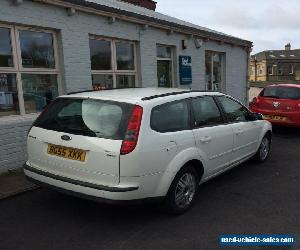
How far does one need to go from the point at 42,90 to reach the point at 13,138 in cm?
124

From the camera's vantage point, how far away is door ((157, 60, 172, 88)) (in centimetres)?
1037

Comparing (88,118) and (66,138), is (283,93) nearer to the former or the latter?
(88,118)

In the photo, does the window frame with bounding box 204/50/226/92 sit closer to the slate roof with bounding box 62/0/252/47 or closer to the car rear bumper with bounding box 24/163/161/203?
the slate roof with bounding box 62/0/252/47

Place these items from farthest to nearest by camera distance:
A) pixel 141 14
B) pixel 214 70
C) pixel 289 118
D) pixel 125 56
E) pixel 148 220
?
pixel 214 70 → pixel 289 118 → pixel 141 14 → pixel 125 56 → pixel 148 220

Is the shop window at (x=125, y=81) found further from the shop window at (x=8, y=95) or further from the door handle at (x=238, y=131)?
the door handle at (x=238, y=131)

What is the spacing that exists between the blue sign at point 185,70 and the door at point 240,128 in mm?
4987

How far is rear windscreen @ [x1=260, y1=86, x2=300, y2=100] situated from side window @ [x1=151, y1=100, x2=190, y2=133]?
6186mm

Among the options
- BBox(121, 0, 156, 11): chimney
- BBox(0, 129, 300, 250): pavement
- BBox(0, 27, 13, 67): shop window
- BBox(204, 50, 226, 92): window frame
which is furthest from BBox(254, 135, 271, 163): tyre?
A: BBox(121, 0, 156, 11): chimney

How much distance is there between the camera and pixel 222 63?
14.0 meters

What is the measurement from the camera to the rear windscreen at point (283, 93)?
9730mm

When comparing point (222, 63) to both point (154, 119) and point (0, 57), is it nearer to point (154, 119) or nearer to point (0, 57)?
point (0, 57)

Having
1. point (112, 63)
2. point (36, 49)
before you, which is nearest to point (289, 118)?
point (112, 63)

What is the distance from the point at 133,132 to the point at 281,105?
7048 mm

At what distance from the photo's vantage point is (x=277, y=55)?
220 feet
